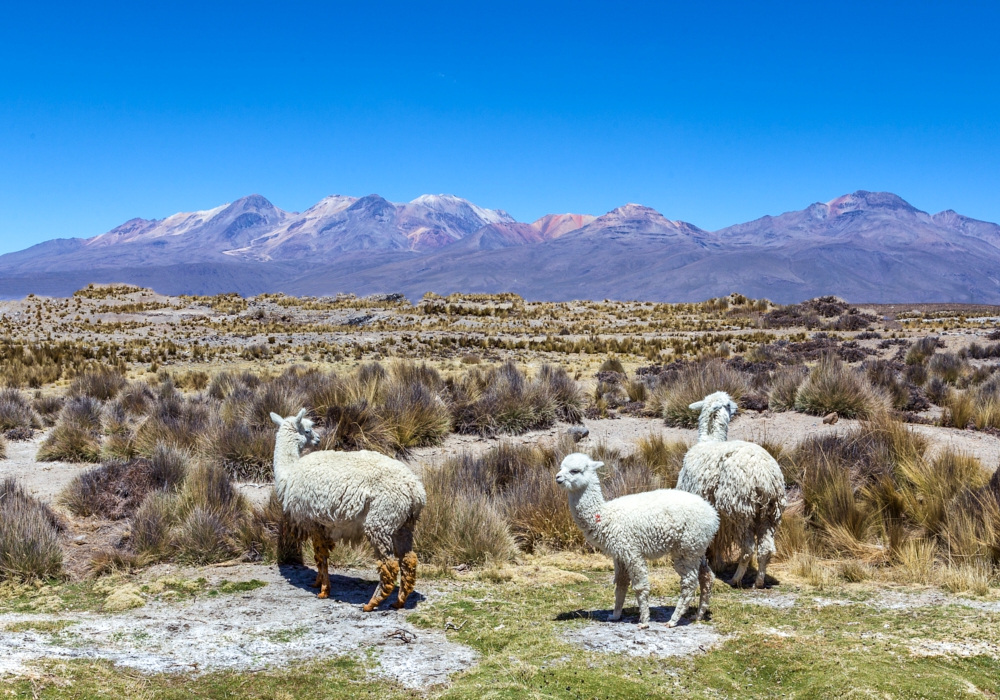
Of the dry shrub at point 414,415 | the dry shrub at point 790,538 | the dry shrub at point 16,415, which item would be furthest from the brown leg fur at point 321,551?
the dry shrub at point 16,415

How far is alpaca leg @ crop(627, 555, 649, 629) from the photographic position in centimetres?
553

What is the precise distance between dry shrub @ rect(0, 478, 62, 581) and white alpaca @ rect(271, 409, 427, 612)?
248 centimetres

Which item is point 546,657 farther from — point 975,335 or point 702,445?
point 975,335

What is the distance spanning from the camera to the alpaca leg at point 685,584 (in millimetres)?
5539

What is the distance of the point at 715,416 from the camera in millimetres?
7438

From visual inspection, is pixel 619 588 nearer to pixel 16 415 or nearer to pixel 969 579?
pixel 969 579

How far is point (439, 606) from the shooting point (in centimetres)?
637

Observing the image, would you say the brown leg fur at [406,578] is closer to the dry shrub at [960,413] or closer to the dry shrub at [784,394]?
the dry shrub at [784,394]

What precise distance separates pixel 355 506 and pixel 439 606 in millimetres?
1185

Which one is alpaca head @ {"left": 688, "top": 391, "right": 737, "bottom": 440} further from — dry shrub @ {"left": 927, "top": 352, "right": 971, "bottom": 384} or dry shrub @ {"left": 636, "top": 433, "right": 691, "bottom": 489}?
dry shrub @ {"left": 927, "top": 352, "right": 971, "bottom": 384}

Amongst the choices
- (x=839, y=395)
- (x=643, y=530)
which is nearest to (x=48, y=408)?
(x=643, y=530)

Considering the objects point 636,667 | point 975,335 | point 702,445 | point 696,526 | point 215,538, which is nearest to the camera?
point 636,667

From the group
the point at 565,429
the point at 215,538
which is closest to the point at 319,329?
the point at 565,429

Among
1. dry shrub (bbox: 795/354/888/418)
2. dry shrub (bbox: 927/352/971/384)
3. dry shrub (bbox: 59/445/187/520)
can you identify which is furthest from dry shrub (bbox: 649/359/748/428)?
dry shrub (bbox: 59/445/187/520)
